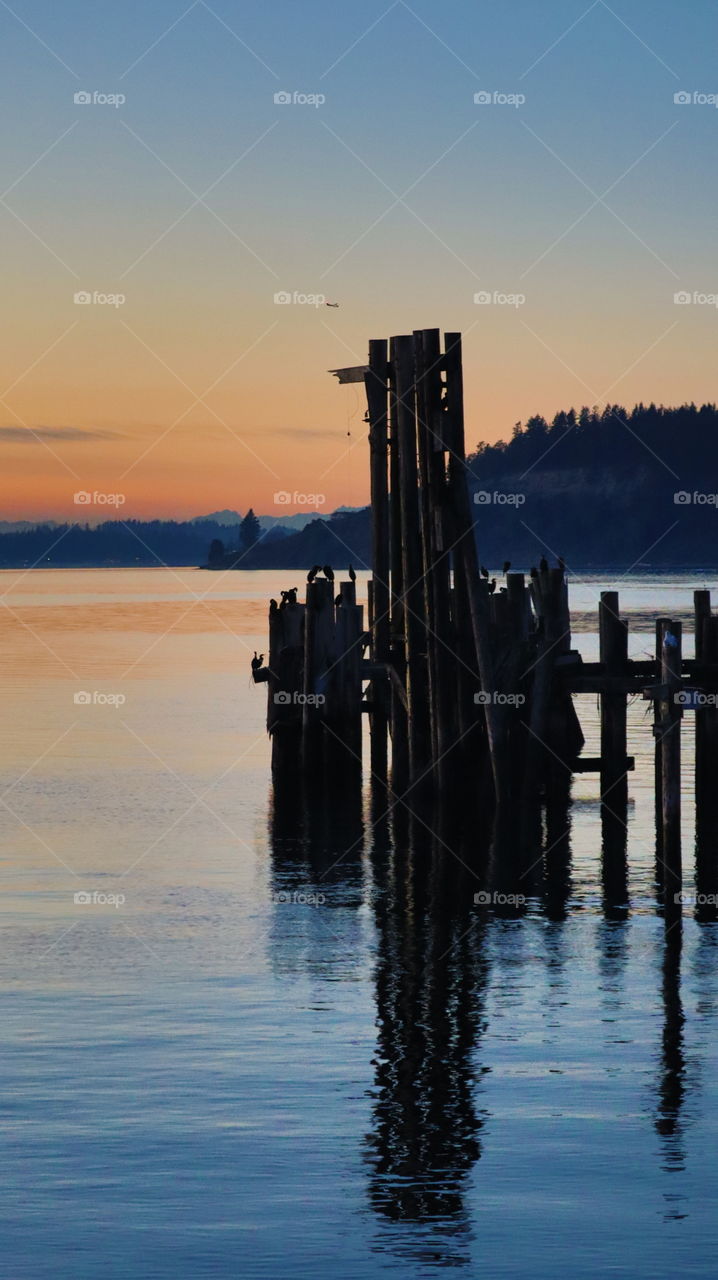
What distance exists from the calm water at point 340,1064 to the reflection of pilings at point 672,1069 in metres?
0.03

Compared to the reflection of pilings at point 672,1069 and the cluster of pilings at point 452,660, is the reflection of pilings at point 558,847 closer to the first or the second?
the cluster of pilings at point 452,660

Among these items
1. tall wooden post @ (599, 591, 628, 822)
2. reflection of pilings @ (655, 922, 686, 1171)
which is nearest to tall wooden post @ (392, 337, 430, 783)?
tall wooden post @ (599, 591, 628, 822)

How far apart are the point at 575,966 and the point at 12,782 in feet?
52.9

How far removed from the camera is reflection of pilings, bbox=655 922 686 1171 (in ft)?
34.3

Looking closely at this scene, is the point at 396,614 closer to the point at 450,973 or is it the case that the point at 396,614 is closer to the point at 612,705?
the point at 612,705

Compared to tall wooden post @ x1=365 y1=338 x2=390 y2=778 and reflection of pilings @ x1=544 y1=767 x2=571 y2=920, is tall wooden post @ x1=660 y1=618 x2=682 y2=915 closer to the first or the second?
reflection of pilings @ x1=544 y1=767 x2=571 y2=920

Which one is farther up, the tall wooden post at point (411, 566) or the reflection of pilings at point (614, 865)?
the tall wooden post at point (411, 566)

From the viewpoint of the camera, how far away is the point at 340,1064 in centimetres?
1207

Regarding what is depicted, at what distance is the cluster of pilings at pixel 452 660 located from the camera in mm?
23234

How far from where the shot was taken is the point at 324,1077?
464 inches

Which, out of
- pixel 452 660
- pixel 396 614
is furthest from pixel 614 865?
pixel 396 614

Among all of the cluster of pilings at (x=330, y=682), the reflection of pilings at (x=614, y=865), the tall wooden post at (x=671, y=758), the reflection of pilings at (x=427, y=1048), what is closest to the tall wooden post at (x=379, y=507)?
the cluster of pilings at (x=330, y=682)

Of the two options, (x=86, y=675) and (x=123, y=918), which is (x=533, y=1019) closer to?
(x=123, y=918)

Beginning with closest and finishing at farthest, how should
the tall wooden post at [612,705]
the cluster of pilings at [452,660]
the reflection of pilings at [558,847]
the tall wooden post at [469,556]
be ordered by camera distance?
the reflection of pilings at [558,847], the tall wooden post at [469,556], the cluster of pilings at [452,660], the tall wooden post at [612,705]
